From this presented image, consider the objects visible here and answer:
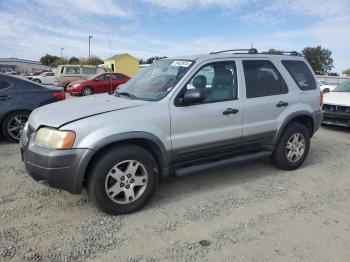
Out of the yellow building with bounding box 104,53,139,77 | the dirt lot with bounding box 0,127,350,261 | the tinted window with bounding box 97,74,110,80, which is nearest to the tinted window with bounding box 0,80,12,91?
the dirt lot with bounding box 0,127,350,261

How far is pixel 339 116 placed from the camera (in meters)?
8.52

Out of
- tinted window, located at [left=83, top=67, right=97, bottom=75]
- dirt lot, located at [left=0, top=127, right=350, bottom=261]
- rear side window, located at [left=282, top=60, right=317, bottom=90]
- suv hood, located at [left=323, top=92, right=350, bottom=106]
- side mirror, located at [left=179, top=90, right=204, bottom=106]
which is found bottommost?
dirt lot, located at [left=0, top=127, right=350, bottom=261]

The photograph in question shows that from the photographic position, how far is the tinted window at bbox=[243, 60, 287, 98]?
4.80m

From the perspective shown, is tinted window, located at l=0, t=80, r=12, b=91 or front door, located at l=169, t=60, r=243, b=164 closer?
front door, located at l=169, t=60, r=243, b=164

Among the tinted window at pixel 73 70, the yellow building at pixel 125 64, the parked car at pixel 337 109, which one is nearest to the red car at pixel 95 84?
the tinted window at pixel 73 70

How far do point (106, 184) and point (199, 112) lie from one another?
4.68ft

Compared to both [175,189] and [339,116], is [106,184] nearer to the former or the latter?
[175,189]

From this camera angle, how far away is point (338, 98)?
888cm

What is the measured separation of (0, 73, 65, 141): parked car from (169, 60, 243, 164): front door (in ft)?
13.5

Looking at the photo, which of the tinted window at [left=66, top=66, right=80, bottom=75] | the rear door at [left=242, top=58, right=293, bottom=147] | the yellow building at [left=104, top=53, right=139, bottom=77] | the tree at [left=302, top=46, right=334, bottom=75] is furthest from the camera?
the tree at [left=302, top=46, right=334, bottom=75]

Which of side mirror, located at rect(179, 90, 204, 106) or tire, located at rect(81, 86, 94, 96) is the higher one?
side mirror, located at rect(179, 90, 204, 106)

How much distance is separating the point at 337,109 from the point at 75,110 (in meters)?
7.07

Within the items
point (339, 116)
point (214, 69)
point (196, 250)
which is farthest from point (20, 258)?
point (339, 116)

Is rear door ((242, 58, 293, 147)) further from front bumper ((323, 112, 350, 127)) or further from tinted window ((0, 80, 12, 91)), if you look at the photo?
tinted window ((0, 80, 12, 91))
